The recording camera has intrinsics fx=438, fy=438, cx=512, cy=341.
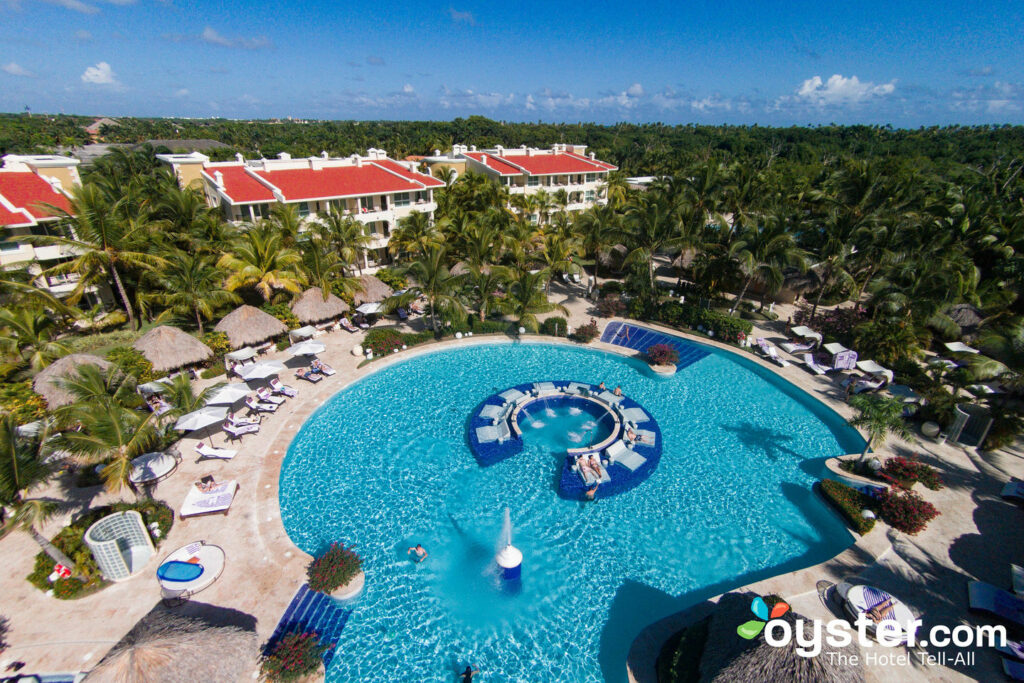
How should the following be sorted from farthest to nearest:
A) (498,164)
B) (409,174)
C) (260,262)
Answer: (498,164), (409,174), (260,262)

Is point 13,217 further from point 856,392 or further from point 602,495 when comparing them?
point 856,392

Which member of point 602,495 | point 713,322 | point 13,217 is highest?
point 13,217

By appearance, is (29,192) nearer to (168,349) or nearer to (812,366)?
(168,349)

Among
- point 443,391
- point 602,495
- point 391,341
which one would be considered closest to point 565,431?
point 602,495

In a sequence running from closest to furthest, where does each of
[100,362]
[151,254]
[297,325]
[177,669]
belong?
[177,669]
[100,362]
[151,254]
[297,325]

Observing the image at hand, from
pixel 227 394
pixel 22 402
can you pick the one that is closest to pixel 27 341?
pixel 22 402
